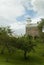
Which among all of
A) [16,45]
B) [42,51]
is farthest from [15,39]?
[42,51]

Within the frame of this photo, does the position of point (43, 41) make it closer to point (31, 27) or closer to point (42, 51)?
point (42, 51)

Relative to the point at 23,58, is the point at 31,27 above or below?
above

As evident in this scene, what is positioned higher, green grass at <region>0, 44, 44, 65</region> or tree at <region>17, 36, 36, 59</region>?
tree at <region>17, 36, 36, 59</region>

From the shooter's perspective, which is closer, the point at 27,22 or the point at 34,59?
the point at 34,59

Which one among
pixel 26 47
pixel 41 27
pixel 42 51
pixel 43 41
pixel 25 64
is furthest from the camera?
pixel 41 27

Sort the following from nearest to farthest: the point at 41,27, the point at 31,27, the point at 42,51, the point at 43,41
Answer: the point at 42,51, the point at 43,41, the point at 41,27, the point at 31,27

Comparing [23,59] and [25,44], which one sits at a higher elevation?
[25,44]

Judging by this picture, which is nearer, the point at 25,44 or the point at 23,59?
the point at 23,59

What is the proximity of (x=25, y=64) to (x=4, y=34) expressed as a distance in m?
10.5

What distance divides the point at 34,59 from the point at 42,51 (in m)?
9.15

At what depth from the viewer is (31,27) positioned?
4075 inches

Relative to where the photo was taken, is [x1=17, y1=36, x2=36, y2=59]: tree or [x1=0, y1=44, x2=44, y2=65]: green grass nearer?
[x1=0, y1=44, x2=44, y2=65]: green grass

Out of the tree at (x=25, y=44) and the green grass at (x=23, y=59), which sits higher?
the tree at (x=25, y=44)

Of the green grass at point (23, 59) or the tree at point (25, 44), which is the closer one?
the green grass at point (23, 59)
